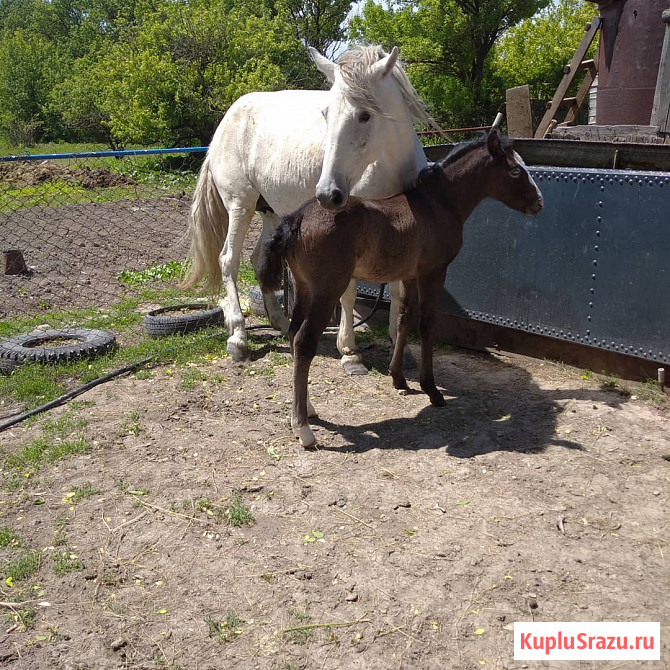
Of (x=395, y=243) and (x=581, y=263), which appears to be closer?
(x=395, y=243)

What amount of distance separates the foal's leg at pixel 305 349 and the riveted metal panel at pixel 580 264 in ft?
7.18

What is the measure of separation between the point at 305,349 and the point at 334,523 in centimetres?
113

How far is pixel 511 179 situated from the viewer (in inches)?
183

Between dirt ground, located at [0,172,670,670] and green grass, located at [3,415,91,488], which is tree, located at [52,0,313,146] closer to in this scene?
dirt ground, located at [0,172,670,670]

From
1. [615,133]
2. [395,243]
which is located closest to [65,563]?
[395,243]

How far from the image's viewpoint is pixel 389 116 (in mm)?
4594

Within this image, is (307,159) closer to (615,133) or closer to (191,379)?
(191,379)

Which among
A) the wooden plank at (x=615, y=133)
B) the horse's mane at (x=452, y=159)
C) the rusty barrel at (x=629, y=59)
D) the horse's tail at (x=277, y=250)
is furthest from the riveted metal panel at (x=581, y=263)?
the rusty barrel at (x=629, y=59)

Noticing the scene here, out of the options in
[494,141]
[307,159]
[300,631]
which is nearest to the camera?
[300,631]

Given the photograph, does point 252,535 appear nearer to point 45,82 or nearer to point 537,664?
point 537,664

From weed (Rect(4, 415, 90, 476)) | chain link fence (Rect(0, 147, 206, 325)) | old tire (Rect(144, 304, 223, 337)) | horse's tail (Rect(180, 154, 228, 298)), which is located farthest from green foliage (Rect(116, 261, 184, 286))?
weed (Rect(4, 415, 90, 476))

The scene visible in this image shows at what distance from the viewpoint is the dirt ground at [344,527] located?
8.84 feet

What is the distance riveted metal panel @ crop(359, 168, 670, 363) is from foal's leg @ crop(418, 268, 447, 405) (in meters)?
1.25

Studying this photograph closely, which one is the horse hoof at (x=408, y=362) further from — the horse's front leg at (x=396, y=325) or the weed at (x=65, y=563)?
the weed at (x=65, y=563)
